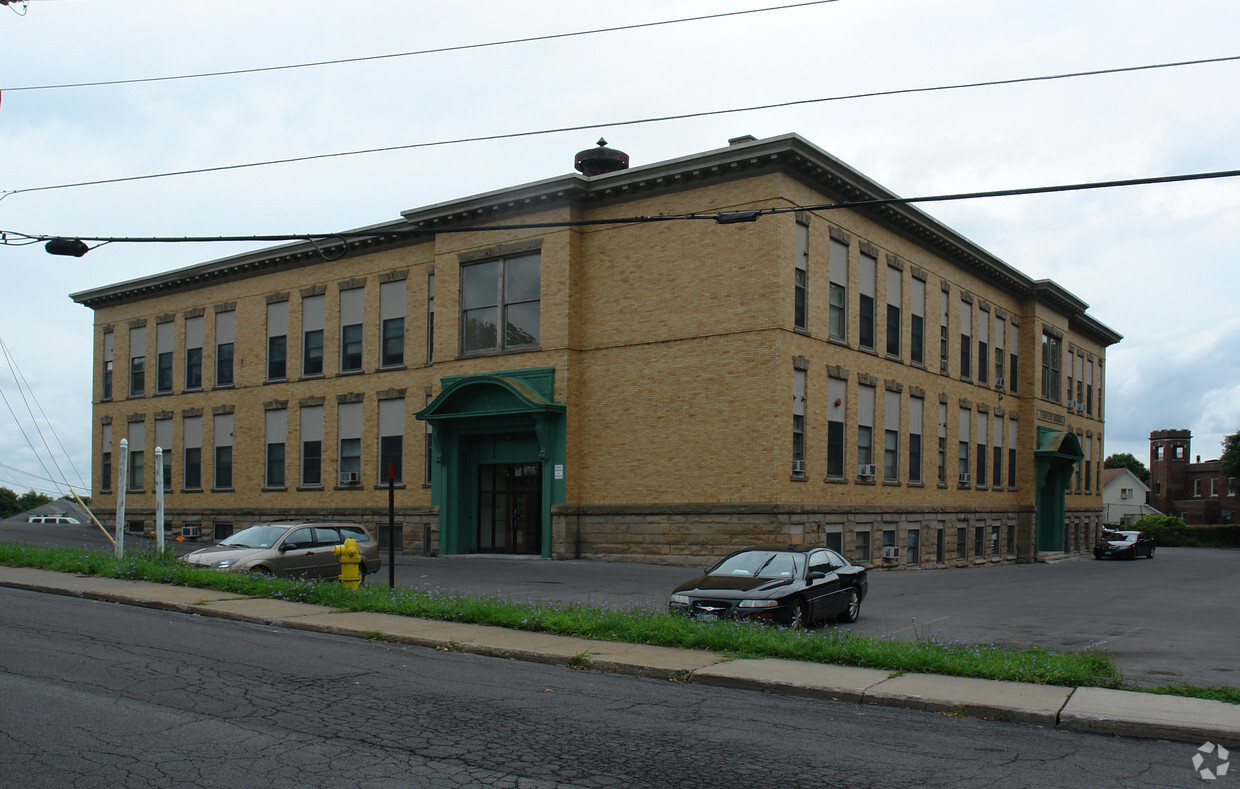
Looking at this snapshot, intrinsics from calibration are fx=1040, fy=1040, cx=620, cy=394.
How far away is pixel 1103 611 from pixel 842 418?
10.7 metres

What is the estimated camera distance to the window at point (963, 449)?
1465 inches

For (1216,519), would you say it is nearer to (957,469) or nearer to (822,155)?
(957,469)

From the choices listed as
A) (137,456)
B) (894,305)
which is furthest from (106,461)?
(894,305)

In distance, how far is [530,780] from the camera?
673 centimetres

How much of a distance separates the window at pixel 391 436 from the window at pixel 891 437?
15.4m

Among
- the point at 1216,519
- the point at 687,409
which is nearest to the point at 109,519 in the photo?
the point at 687,409

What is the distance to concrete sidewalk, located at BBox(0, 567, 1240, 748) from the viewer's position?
9.05 meters

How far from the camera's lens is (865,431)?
30812 mm

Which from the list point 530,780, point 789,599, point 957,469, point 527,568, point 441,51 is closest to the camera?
point 530,780

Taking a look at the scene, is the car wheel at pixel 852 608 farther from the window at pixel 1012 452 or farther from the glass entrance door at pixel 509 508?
the window at pixel 1012 452

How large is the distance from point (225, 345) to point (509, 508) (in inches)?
606

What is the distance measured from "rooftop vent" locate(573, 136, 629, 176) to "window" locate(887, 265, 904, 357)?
29.6 ft

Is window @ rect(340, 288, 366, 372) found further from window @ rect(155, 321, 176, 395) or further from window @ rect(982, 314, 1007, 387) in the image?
window @ rect(982, 314, 1007, 387)

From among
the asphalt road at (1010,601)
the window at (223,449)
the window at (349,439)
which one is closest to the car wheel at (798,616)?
the asphalt road at (1010,601)
